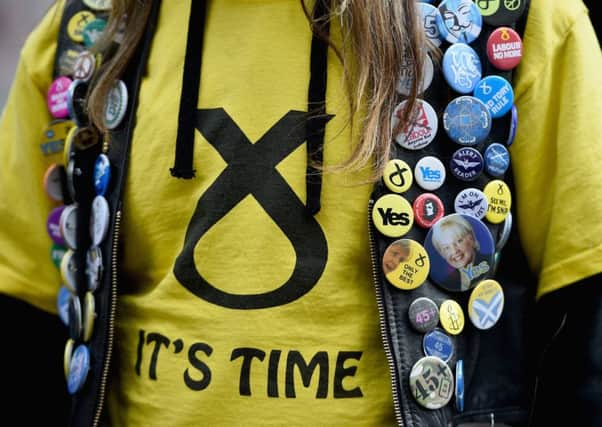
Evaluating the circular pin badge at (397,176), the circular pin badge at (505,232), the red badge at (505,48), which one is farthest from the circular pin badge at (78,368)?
the red badge at (505,48)

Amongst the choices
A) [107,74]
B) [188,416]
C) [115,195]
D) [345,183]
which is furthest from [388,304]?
[107,74]

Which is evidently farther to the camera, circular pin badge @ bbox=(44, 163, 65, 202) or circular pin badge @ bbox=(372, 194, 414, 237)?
circular pin badge @ bbox=(44, 163, 65, 202)

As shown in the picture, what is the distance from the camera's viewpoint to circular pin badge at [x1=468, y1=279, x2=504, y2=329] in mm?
1147

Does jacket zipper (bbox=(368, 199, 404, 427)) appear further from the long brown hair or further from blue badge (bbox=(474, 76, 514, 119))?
blue badge (bbox=(474, 76, 514, 119))

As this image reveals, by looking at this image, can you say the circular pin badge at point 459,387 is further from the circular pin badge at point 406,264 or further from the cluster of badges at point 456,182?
the circular pin badge at point 406,264

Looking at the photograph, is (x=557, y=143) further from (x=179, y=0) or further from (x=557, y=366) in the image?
(x=179, y=0)

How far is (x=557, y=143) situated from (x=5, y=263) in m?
0.87

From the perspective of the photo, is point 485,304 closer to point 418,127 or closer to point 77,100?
point 418,127

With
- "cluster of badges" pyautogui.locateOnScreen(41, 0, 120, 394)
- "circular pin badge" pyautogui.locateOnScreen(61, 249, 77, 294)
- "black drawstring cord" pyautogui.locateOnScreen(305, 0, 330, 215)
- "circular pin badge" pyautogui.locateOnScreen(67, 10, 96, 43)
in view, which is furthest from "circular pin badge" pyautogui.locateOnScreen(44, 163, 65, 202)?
"black drawstring cord" pyautogui.locateOnScreen(305, 0, 330, 215)

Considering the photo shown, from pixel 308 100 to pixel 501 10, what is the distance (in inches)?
11.6

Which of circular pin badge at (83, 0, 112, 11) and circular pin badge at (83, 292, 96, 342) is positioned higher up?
circular pin badge at (83, 0, 112, 11)

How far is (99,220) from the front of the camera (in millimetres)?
1272

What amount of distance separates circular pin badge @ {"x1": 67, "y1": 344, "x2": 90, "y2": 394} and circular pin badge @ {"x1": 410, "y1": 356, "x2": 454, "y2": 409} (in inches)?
18.9

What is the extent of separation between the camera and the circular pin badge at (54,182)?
54.3 inches
